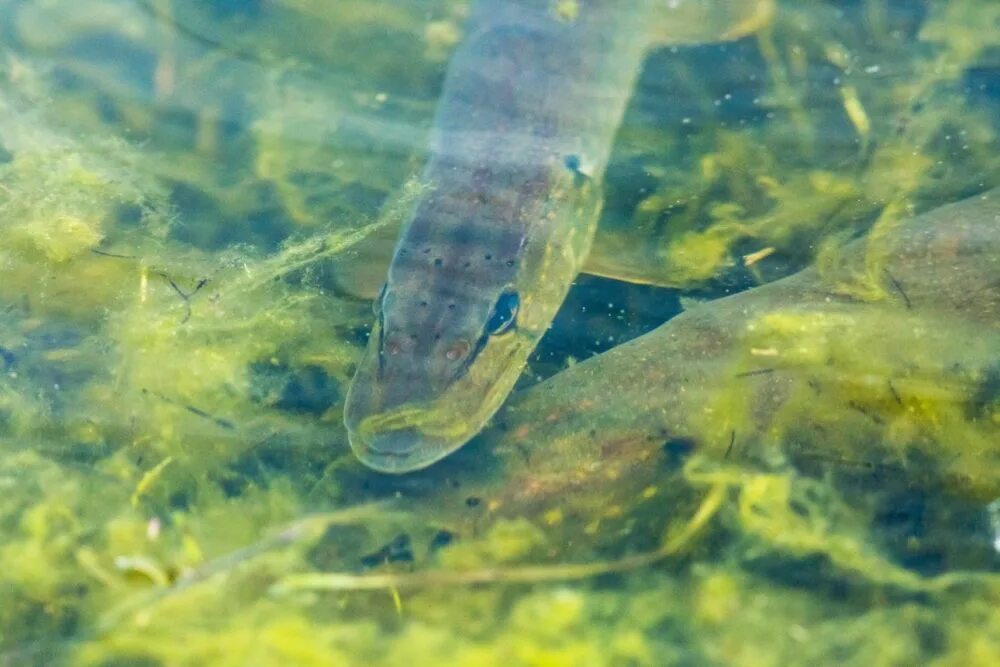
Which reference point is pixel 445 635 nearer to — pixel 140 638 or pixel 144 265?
pixel 140 638

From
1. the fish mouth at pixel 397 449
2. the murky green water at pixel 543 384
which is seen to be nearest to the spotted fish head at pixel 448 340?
the fish mouth at pixel 397 449

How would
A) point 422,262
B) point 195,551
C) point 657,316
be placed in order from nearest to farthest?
point 195,551, point 422,262, point 657,316

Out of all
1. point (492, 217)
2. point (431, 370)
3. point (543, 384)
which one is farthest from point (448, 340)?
point (492, 217)

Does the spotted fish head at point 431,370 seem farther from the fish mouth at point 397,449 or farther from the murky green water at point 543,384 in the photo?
the murky green water at point 543,384

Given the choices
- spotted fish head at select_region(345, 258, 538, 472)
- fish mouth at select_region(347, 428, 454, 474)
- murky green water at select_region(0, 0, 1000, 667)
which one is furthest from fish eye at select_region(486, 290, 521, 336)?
fish mouth at select_region(347, 428, 454, 474)

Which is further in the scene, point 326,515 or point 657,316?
point 657,316

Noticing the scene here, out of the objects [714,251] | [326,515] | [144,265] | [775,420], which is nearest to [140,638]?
[326,515]

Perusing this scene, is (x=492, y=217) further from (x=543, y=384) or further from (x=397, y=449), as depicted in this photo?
(x=397, y=449)
